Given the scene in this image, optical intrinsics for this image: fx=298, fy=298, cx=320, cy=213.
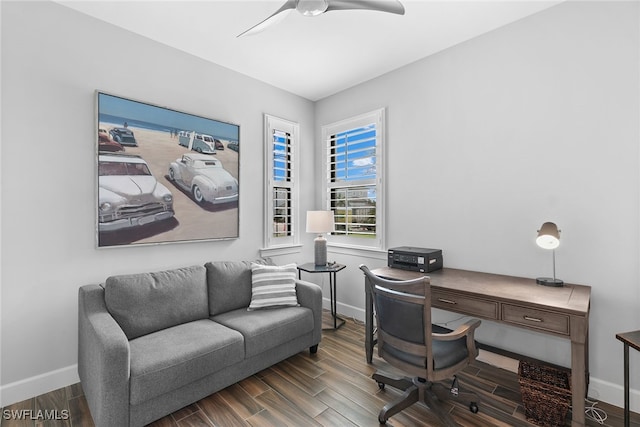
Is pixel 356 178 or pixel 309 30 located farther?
pixel 356 178

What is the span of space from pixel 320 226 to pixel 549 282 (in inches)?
81.4

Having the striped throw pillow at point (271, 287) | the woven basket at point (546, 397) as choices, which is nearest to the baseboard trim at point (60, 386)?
the woven basket at point (546, 397)

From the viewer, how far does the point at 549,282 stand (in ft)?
7.09

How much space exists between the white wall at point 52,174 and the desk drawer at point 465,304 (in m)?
2.41

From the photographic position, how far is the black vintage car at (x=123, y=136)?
7.96 ft

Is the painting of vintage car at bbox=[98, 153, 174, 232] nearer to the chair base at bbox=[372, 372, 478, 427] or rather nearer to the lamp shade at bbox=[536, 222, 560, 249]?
the chair base at bbox=[372, 372, 478, 427]

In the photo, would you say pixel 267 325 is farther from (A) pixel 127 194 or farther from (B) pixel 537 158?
(B) pixel 537 158

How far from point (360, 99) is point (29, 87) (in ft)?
9.83

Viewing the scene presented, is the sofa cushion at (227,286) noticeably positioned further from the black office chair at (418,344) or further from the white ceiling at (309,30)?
the white ceiling at (309,30)

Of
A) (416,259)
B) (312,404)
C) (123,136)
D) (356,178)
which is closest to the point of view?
(312,404)

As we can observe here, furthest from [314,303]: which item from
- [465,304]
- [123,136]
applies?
[123,136]

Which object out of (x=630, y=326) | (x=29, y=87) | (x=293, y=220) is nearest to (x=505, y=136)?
(x=630, y=326)

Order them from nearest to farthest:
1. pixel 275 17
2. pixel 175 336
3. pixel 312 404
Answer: pixel 275 17
pixel 312 404
pixel 175 336

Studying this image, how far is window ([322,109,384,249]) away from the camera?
344cm
